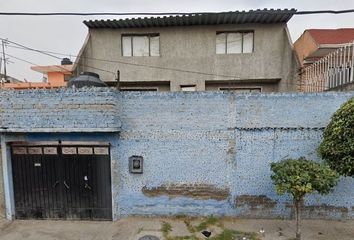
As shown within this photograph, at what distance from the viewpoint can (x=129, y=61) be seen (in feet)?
35.9

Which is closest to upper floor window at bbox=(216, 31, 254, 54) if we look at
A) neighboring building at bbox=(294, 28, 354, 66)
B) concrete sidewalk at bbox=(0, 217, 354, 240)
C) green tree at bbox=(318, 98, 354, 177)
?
neighboring building at bbox=(294, 28, 354, 66)

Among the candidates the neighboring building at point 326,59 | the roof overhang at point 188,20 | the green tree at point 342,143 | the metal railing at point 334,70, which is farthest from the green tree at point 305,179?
the roof overhang at point 188,20

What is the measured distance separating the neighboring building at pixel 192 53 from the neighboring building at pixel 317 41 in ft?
1.82

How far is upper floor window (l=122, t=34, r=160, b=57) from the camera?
1095cm

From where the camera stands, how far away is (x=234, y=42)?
10805mm

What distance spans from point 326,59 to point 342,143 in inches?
159

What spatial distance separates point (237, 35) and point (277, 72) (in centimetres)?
244

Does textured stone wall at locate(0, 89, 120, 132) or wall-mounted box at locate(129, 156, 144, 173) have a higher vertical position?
textured stone wall at locate(0, 89, 120, 132)

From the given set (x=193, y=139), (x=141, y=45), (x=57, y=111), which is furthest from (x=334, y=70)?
(x=57, y=111)

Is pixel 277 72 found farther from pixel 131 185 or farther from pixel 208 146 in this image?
pixel 131 185

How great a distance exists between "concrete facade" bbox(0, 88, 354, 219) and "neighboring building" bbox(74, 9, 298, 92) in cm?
506

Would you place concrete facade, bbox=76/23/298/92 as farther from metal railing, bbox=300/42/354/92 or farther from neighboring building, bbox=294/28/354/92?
metal railing, bbox=300/42/354/92

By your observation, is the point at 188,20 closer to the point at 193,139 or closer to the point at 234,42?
the point at 234,42

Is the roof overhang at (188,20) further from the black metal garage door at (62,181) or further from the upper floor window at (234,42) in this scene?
the black metal garage door at (62,181)
